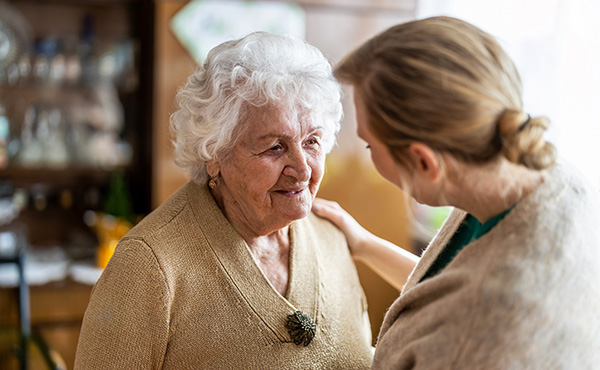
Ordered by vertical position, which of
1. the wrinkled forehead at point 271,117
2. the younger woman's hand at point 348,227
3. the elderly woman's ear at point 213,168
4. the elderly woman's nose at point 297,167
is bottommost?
the younger woman's hand at point 348,227

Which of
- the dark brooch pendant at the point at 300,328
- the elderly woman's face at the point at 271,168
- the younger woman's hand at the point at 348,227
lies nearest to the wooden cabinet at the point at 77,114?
the younger woman's hand at the point at 348,227

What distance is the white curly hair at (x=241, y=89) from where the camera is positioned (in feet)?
4.26

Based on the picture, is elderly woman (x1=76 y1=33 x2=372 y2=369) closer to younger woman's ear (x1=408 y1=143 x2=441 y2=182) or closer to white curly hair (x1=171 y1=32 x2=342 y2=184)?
white curly hair (x1=171 y1=32 x2=342 y2=184)

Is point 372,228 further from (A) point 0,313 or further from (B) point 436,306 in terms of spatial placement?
(B) point 436,306

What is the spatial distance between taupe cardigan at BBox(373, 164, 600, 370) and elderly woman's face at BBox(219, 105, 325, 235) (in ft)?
1.70

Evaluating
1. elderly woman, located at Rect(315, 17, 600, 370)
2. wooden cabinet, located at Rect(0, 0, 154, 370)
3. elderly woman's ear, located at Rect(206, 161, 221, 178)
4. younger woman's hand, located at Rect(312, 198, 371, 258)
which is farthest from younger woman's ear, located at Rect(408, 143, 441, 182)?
wooden cabinet, located at Rect(0, 0, 154, 370)

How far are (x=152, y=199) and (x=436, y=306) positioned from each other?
2.35 metres

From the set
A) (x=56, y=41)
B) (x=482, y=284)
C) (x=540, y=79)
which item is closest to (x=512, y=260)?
(x=482, y=284)

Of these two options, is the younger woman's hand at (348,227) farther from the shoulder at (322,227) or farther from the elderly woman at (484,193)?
the elderly woman at (484,193)

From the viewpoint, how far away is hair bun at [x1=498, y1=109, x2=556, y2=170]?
82 cm

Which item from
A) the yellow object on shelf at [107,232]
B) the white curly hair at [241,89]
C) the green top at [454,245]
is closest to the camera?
the green top at [454,245]

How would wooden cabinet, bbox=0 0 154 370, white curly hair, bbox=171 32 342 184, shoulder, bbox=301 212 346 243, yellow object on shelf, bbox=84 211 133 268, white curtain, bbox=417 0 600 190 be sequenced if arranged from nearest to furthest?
1. white curly hair, bbox=171 32 342 184
2. shoulder, bbox=301 212 346 243
3. white curtain, bbox=417 0 600 190
4. yellow object on shelf, bbox=84 211 133 268
5. wooden cabinet, bbox=0 0 154 370

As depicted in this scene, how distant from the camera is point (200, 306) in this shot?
1.25 metres

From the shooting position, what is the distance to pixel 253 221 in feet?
4.55
